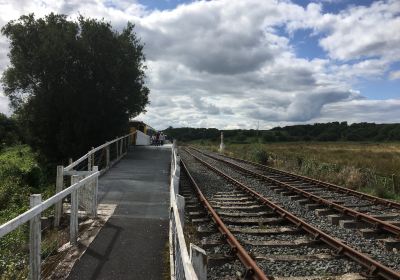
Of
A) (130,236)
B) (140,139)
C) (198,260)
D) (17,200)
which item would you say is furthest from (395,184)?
(140,139)

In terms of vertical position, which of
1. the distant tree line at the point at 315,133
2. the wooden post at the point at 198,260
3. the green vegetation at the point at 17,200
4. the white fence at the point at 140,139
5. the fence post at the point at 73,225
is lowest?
the green vegetation at the point at 17,200

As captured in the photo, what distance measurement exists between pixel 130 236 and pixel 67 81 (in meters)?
19.9

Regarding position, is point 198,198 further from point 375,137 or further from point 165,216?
point 375,137

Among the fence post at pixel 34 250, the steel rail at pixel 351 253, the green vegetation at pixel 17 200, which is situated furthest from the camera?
the green vegetation at pixel 17 200

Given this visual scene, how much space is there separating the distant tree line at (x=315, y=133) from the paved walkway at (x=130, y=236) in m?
90.5

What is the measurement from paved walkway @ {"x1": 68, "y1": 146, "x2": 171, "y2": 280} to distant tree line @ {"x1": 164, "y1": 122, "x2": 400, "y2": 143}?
297 feet

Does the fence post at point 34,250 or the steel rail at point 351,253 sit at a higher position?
the fence post at point 34,250

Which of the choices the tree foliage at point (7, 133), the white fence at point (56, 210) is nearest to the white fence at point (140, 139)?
the tree foliage at point (7, 133)

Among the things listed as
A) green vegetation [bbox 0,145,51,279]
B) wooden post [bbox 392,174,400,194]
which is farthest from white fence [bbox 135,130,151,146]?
wooden post [bbox 392,174,400,194]

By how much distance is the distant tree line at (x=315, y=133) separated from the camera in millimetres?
115250

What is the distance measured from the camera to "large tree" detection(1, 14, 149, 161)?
26.8m

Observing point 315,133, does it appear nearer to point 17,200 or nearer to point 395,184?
point 395,184

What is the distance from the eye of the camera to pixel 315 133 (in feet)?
433

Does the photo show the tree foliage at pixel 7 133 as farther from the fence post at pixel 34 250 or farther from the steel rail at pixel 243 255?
the fence post at pixel 34 250
